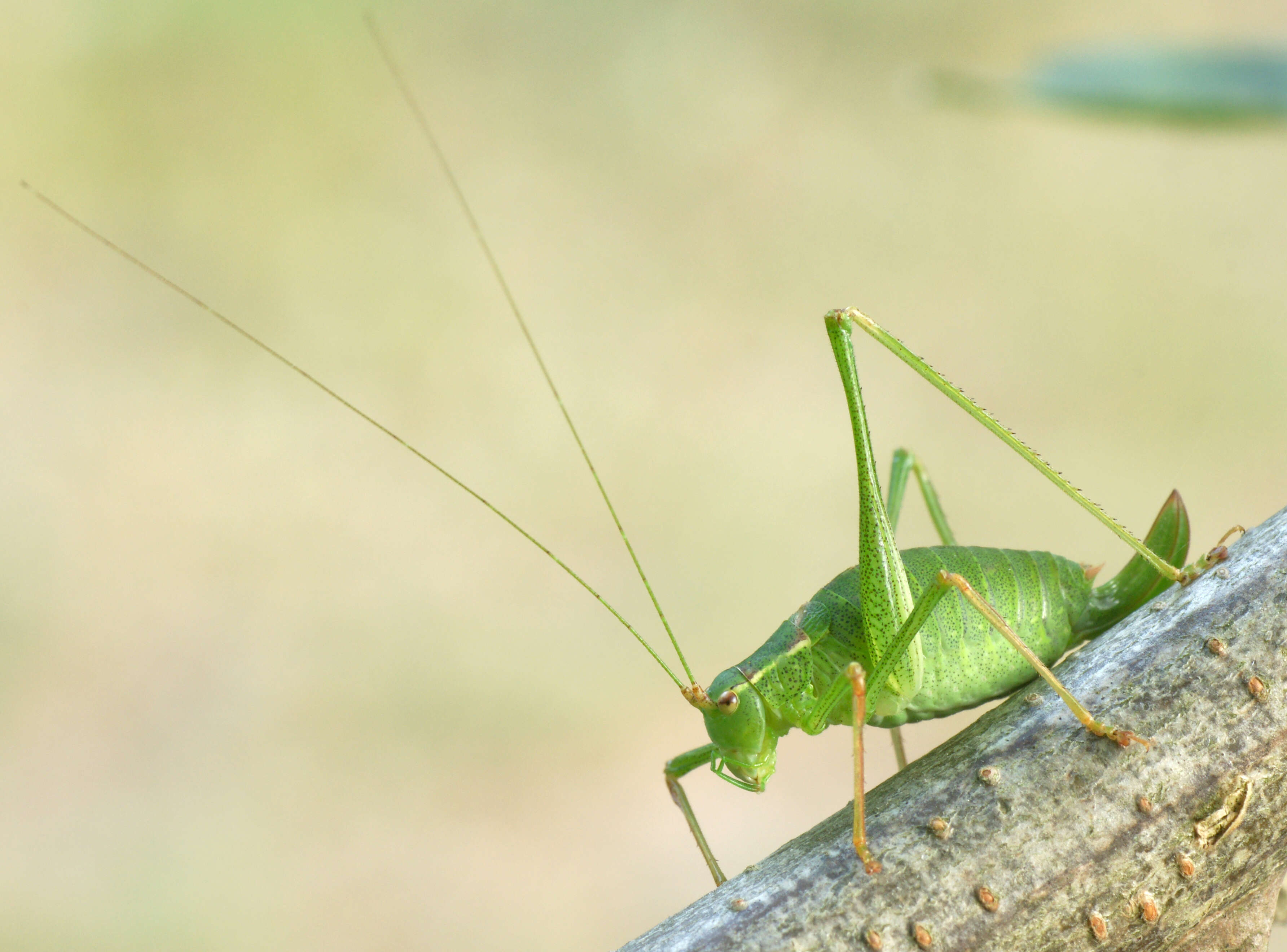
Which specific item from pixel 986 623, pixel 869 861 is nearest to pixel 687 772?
pixel 986 623

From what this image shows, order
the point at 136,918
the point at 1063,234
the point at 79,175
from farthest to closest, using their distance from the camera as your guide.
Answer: the point at 1063,234 < the point at 79,175 < the point at 136,918

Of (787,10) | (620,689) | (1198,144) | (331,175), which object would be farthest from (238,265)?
(1198,144)

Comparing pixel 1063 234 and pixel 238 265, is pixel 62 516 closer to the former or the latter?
pixel 238 265

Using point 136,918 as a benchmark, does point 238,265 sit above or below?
above

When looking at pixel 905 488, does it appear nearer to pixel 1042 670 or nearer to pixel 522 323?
pixel 1042 670

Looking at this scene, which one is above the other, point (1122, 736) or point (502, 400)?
point (502, 400)

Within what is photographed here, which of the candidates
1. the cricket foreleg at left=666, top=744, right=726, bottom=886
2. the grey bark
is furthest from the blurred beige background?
the grey bark

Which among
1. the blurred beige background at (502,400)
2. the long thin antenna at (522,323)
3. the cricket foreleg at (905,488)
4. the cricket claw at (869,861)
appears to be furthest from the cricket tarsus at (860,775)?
the blurred beige background at (502,400)
